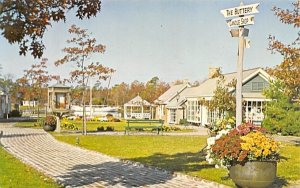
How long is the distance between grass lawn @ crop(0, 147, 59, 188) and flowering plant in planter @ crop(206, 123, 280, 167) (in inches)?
130

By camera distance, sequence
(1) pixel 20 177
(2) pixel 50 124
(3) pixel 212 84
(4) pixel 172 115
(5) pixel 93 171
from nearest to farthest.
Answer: (1) pixel 20 177 → (5) pixel 93 171 → (2) pixel 50 124 → (3) pixel 212 84 → (4) pixel 172 115

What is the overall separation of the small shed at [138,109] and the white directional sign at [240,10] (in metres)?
49.7

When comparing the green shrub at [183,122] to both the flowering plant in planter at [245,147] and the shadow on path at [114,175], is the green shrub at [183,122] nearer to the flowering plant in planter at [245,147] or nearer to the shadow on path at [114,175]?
the shadow on path at [114,175]

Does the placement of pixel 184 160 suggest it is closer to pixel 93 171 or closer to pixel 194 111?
pixel 93 171

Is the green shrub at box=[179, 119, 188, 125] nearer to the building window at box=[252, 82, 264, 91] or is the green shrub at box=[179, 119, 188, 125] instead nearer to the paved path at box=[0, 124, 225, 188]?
the building window at box=[252, 82, 264, 91]

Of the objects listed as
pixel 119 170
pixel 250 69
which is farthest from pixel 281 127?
pixel 119 170

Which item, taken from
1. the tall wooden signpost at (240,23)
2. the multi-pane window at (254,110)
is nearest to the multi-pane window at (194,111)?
the multi-pane window at (254,110)

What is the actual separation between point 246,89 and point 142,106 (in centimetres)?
2329

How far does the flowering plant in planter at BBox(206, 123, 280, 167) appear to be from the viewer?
310 inches

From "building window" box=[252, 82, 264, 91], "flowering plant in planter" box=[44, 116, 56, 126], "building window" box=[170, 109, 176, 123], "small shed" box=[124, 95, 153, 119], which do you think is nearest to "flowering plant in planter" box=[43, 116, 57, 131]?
"flowering plant in planter" box=[44, 116, 56, 126]

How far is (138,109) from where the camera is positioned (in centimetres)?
6353

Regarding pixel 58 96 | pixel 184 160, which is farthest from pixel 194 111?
pixel 184 160

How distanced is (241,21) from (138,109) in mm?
54951

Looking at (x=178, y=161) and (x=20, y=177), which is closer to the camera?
(x=20, y=177)
